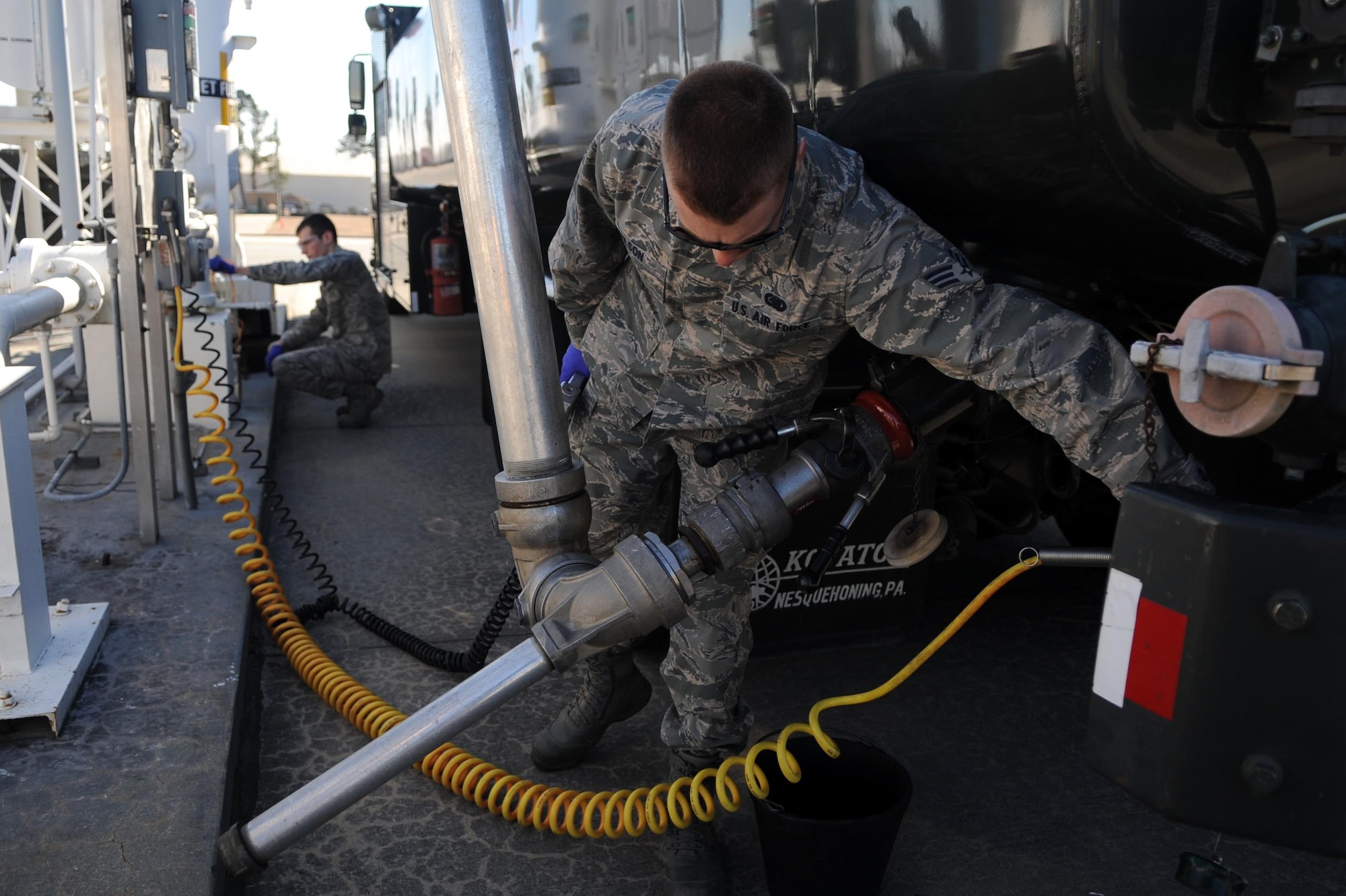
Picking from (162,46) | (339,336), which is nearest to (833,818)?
(162,46)

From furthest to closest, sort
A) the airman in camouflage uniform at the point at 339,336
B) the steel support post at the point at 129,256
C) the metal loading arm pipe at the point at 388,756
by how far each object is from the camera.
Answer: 1. the airman in camouflage uniform at the point at 339,336
2. the steel support post at the point at 129,256
3. the metal loading arm pipe at the point at 388,756

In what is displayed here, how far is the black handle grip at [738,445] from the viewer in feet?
6.75

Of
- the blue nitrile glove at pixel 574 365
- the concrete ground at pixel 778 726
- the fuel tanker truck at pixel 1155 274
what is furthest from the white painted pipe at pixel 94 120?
the fuel tanker truck at pixel 1155 274

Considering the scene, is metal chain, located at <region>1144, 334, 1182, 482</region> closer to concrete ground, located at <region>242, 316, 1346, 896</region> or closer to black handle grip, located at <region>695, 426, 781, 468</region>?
black handle grip, located at <region>695, 426, 781, 468</region>

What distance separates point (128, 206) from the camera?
145 inches

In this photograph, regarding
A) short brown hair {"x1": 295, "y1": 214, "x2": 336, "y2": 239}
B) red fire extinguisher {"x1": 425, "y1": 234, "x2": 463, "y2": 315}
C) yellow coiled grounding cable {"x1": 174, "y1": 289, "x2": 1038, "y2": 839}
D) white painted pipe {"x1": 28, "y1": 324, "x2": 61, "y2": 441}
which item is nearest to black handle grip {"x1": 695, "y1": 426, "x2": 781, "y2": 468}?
yellow coiled grounding cable {"x1": 174, "y1": 289, "x2": 1038, "y2": 839}

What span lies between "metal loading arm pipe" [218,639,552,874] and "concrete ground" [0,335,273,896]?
0.25 m

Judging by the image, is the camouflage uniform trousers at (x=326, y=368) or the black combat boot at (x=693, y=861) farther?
the camouflage uniform trousers at (x=326, y=368)

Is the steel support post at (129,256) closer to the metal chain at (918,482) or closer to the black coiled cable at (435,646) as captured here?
the black coiled cable at (435,646)

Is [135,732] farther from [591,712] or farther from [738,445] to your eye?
[738,445]

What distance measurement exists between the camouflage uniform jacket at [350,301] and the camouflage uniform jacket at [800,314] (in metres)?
3.76

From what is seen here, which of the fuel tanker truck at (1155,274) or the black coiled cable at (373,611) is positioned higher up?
the fuel tanker truck at (1155,274)

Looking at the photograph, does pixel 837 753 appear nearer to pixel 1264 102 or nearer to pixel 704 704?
pixel 704 704

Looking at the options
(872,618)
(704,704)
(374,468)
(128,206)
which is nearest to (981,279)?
(704,704)
